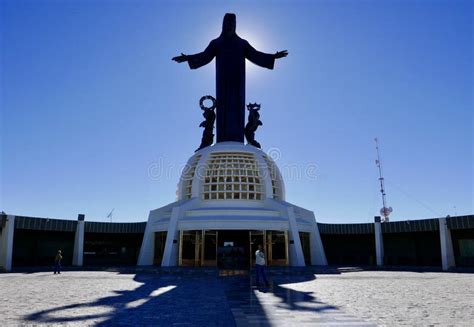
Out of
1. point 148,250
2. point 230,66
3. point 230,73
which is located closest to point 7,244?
point 148,250

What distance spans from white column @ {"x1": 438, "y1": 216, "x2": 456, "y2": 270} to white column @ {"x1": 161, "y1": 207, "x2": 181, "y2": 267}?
73.8ft

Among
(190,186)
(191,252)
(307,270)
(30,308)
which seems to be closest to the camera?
(30,308)

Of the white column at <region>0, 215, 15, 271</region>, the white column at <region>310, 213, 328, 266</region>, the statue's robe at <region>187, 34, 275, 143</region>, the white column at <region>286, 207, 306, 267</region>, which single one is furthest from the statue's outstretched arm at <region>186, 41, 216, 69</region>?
the white column at <region>0, 215, 15, 271</region>

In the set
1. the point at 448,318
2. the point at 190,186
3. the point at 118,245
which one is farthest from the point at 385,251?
the point at 448,318

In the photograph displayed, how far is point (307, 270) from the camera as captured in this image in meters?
28.5

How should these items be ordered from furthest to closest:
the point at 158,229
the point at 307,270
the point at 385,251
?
the point at 385,251 < the point at 158,229 < the point at 307,270

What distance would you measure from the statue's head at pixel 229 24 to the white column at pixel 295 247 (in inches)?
903

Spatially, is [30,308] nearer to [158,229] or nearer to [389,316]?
Result: [389,316]

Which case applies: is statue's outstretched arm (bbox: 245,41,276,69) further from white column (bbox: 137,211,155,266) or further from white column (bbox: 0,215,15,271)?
white column (bbox: 0,215,15,271)

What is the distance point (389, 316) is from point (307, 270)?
18750 mm

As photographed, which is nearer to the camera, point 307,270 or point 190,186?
point 307,270

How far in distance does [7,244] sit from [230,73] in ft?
88.5

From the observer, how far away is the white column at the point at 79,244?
3944cm

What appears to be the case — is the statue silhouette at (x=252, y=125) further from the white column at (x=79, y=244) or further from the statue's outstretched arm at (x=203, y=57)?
the white column at (x=79, y=244)
